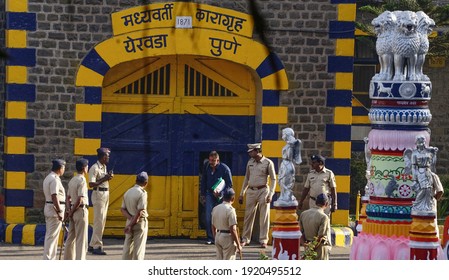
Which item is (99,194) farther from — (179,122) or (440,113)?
(440,113)

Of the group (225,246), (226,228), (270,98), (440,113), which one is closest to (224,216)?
(226,228)

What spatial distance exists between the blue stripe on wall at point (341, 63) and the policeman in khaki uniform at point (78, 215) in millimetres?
3896

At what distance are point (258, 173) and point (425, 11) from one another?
7.14 metres

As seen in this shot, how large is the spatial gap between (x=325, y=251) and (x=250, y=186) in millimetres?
3524

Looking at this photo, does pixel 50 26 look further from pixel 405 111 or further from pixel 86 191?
pixel 405 111

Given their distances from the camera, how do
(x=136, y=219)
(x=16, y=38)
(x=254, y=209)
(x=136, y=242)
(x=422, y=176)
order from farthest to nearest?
(x=254, y=209) < (x=16, y=38) < (x=136, y=242) < (x=136, y=219) < (x=422, y=176)

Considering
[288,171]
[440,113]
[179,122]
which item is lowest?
[288,171]

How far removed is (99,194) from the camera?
1802cm

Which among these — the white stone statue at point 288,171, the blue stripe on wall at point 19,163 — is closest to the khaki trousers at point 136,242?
the white stone statue at point 288,171

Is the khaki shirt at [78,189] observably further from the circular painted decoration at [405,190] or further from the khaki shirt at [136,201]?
the circular painted decoration at [405,190]

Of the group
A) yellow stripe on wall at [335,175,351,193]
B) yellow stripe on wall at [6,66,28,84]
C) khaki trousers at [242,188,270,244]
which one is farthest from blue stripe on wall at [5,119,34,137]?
yellow stripe on wall at [335,175,351,193]

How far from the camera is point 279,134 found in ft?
61.9

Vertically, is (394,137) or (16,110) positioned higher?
(16,110)

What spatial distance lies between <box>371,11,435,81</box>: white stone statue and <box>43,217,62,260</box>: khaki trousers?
459 cm
